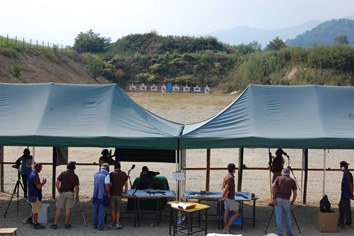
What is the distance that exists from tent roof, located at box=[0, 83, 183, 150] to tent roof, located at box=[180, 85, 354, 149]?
38.8 inches

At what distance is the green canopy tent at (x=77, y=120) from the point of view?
10.6 m

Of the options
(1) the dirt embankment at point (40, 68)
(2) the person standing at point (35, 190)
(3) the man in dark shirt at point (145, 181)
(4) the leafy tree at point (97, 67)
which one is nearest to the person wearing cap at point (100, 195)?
(2) the person standing at point (35, 190)

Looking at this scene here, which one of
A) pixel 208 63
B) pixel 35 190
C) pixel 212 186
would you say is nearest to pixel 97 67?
pixel 208 63

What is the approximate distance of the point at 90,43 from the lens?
8806 centimetres

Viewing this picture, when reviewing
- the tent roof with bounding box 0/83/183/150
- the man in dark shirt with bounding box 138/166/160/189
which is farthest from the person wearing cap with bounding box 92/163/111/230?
the man in dark shirt with bounding box 138/166/160/189

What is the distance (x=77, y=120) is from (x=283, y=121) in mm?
4640

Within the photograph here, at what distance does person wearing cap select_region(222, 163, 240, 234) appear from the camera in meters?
9.77

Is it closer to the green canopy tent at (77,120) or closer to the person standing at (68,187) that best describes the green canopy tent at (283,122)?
the green canopy tent at (77,120)

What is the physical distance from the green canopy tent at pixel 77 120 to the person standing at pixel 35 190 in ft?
2.94

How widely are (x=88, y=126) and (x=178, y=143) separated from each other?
6.93ft

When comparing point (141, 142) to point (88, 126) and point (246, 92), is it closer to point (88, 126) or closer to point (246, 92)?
point (88, 126)

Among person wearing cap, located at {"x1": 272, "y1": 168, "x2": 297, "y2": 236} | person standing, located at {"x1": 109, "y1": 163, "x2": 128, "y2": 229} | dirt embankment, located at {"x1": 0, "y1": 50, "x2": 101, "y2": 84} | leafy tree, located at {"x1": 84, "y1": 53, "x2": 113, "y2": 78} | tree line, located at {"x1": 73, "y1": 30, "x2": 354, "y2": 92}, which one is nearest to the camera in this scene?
person wearing cap, located at {"x1": 272, "y1": 168, "x2": 297, "y2": 236}

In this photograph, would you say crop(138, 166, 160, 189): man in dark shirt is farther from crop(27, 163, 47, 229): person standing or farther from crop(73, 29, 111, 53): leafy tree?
crop(73, 29, 111, 53): leafy tree

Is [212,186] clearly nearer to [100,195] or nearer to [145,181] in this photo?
[145,181]
